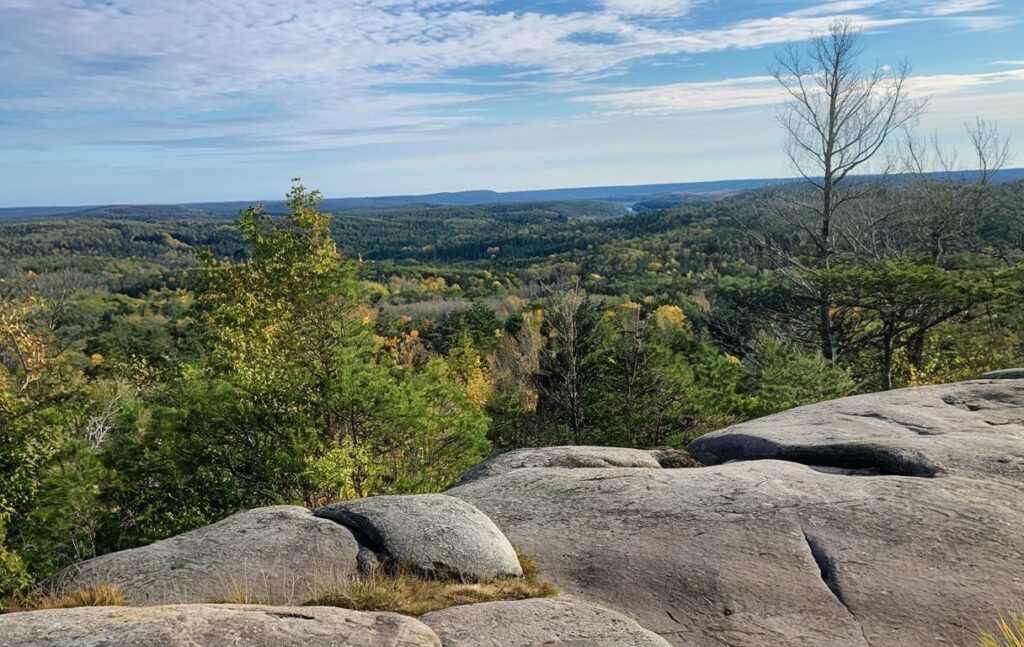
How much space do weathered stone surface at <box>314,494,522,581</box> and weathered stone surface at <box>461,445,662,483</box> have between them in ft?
9.17

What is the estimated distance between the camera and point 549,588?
6328 millimetres

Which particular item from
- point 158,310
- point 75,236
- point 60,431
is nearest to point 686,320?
point 60,431

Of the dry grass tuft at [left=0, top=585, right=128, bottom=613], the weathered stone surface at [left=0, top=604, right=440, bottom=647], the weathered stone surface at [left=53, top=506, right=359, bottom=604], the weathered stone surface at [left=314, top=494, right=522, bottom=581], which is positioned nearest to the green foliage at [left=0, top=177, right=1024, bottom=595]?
the weathered stone surface at [left=53, top=506, right=359, bottom=604]

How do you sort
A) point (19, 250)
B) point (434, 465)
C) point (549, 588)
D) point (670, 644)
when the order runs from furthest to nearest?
point (19, 250) < point (434, 465) < point (549, 588) < point (670, 644)

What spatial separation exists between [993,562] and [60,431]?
13.8 meters

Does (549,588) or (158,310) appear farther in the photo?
(158,310)

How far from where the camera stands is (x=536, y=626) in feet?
17.5

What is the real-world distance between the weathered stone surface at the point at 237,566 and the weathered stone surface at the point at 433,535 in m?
0.30

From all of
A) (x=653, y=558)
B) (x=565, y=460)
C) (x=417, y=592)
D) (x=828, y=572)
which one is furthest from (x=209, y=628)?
(x=565, y=460)

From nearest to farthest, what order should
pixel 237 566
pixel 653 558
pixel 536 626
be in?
pixel 536 626, pixel 237 566, pixel 653 558

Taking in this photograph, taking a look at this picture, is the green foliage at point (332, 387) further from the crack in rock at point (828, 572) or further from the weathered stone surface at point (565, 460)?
the crack in rock at point (828, 572)

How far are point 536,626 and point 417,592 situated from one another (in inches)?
50.1

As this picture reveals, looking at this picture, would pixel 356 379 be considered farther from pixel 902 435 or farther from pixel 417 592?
pixel 902 435

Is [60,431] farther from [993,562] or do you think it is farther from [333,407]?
[993,562]
